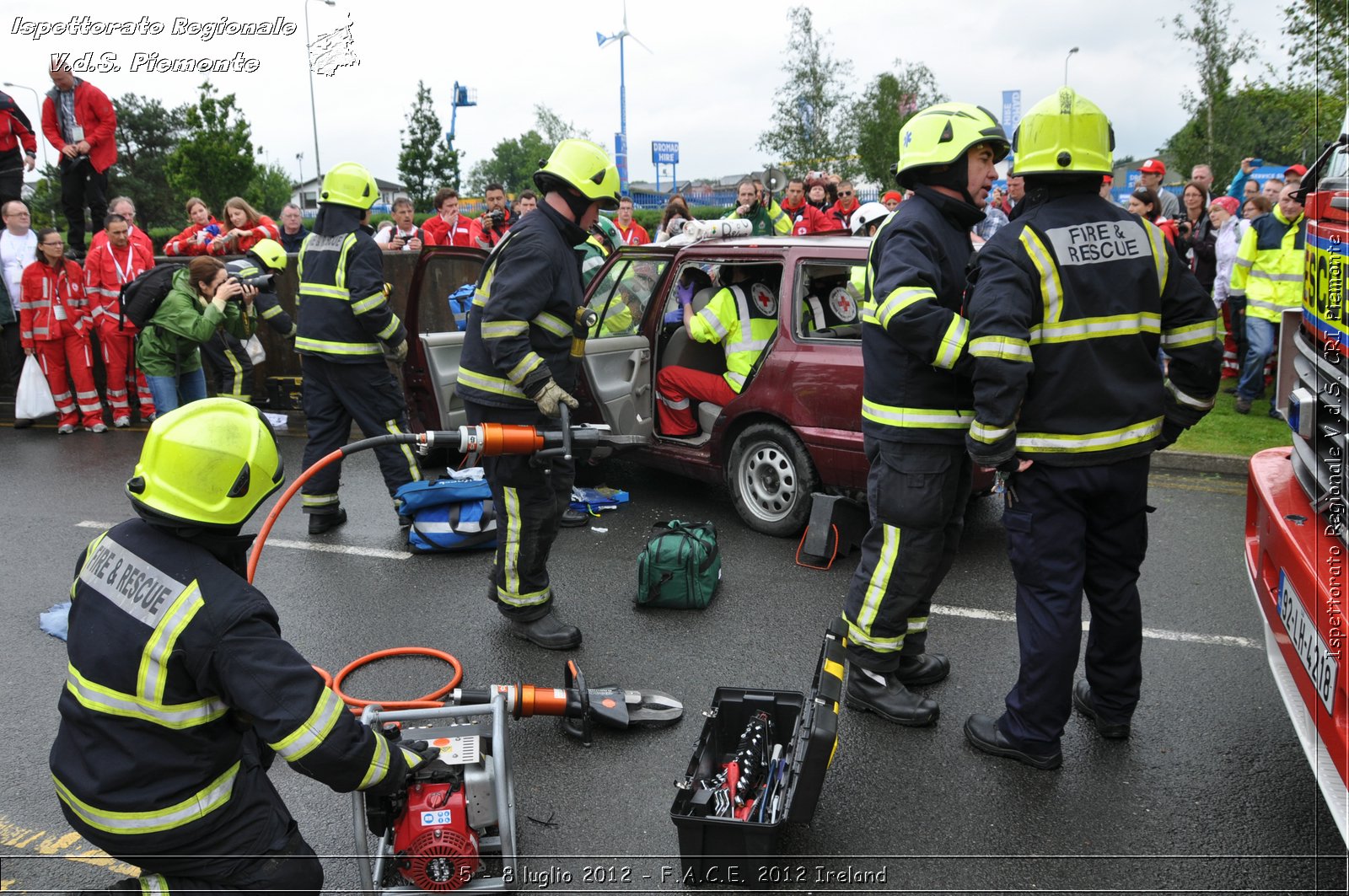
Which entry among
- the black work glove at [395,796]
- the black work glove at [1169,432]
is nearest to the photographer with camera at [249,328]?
the black work glove at [395,796]

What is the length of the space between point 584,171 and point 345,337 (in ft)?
8.23

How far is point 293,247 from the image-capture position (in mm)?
11328

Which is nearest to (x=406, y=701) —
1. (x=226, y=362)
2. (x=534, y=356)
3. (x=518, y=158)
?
(x=534, y=356)

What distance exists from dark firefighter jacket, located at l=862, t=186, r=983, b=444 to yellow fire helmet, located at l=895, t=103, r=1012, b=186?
127mm

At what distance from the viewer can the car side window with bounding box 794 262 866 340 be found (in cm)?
578

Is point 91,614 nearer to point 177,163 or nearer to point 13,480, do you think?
point 13,480

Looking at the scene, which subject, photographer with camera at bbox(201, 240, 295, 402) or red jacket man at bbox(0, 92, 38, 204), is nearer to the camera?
photographer with camera at bbox(201, 240, 295, 402)

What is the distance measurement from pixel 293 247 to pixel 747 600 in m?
8.46

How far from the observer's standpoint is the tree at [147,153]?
3712cm

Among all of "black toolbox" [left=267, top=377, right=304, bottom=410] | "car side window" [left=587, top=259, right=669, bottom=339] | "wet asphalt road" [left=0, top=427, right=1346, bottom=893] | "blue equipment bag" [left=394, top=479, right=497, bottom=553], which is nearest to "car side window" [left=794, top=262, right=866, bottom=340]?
"car side window" [left=587, top=259, right=669, bottom=339]

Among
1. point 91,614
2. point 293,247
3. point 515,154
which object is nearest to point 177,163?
point 293,247

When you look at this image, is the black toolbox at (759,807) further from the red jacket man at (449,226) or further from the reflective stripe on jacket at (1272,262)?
the red jacket man at (449,226)

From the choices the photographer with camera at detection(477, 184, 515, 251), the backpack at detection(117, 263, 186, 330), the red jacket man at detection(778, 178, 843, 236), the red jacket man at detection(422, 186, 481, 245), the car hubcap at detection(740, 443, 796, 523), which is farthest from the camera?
the photographer with camera at detection(477, 184, 515, 251)

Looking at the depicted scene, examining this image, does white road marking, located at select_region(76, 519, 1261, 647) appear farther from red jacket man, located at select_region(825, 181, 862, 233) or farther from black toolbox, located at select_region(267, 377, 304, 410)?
red jacket man, located at select_region(825, 181, 862, 233)
